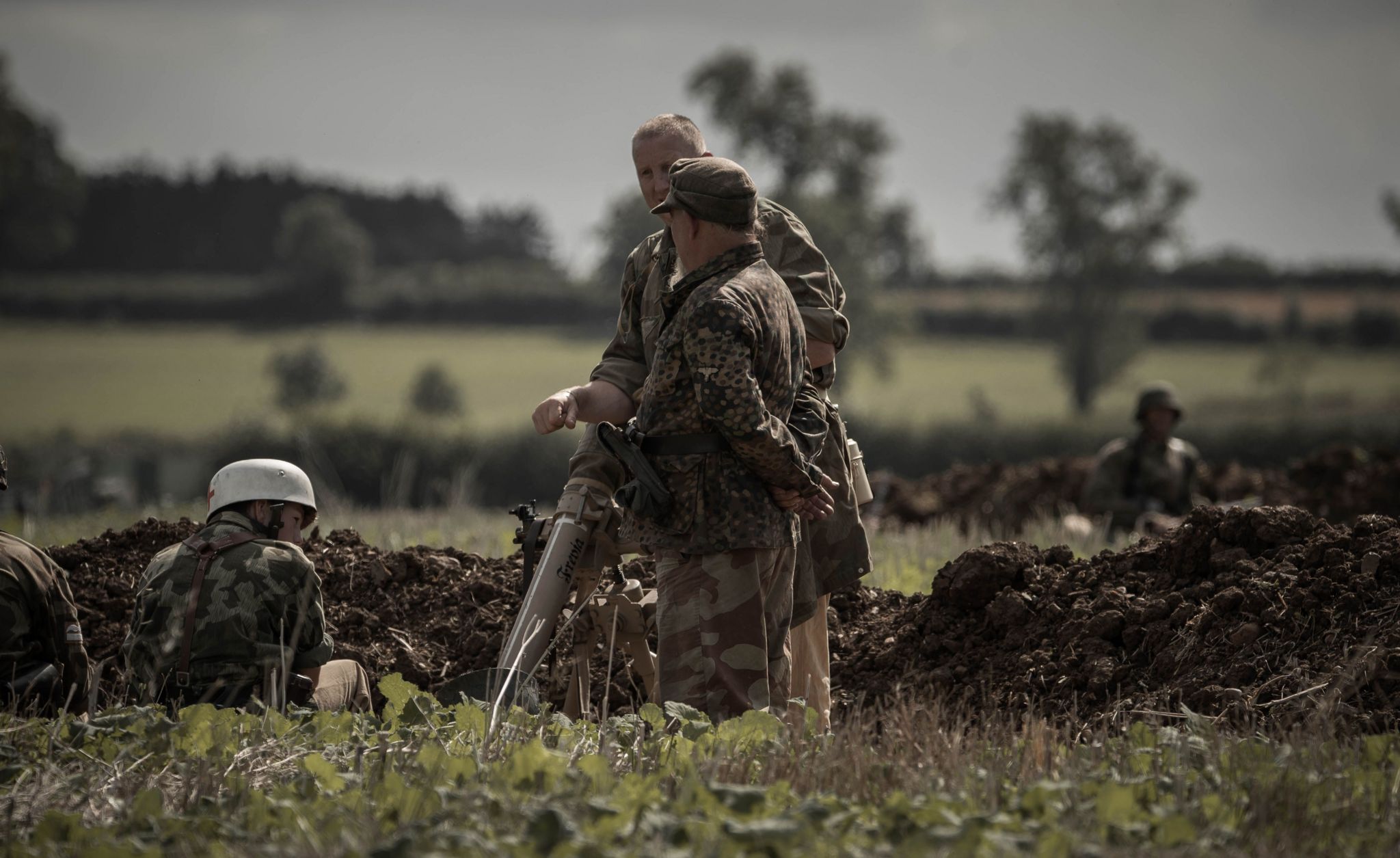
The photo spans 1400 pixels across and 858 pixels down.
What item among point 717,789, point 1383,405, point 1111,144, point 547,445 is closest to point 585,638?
point 717,789

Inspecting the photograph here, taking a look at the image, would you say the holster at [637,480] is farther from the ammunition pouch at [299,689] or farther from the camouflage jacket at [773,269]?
the ammunition pouch at [299,689]

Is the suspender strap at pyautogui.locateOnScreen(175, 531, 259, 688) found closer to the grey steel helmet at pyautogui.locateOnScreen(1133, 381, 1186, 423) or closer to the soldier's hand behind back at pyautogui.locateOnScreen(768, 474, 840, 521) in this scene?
the soldier's hand behind back at pyautogui.locateOnScreen(768, 474, 840, 521)

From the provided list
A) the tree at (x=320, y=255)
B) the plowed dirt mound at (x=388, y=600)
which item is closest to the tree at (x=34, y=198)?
the tree at (x=320, y=255)

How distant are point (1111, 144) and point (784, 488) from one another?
42.0 m

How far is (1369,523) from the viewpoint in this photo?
264 inches

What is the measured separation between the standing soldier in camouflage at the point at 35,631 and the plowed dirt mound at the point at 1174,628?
134 inches

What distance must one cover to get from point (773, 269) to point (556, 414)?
3.68 ft

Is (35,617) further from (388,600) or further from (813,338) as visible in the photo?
(813,338)

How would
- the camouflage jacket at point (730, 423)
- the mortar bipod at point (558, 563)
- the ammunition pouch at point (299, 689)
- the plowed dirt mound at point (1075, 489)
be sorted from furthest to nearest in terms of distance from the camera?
the plowed dirt mound at point (1075, 489) < the mortar bipod at point (558, 563) < the ammunition pouch at point (299, 689) < the camouflage jacket at point (730, 423)

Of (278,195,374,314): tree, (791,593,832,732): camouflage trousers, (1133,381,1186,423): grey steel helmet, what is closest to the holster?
(791,593,832,732): camouflage trousers

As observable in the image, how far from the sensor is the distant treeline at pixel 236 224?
173ft

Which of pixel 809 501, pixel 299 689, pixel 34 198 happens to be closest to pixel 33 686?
pixel 299 689

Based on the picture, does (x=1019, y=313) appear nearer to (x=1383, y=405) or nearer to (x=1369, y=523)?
(x=1383, y=405)

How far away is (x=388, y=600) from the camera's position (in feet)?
25.3
